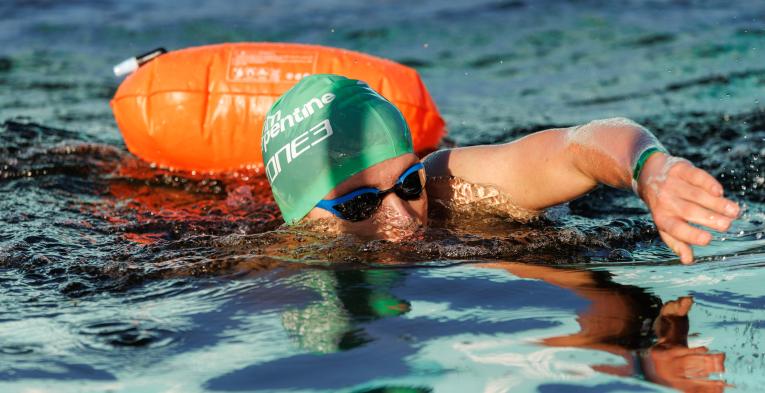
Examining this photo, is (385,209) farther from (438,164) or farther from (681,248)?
(681,248)

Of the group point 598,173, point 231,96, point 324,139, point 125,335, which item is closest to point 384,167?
point 324,139

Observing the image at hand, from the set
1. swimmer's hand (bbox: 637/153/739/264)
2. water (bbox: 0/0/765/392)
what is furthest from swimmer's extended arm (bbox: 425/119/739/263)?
water (bbox: 0/0/765/392)

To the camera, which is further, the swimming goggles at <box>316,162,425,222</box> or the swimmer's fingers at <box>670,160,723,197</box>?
the swimming goggles at <box>316,162,425,222</box>

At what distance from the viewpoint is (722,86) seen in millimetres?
8695

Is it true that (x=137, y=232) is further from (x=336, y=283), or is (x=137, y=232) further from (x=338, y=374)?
(x=338, y=374)

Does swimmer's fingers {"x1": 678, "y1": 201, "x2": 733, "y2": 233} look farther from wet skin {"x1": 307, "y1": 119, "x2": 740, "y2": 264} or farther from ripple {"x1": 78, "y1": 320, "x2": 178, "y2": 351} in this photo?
ripple {"x1": 78, "y1": 320, "x2": 178, "y2": 351}

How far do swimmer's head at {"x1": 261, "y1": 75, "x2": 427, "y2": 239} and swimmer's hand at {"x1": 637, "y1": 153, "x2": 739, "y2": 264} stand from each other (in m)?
1.36

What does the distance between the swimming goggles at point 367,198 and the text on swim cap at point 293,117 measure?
40cm

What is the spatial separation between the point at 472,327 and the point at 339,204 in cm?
116

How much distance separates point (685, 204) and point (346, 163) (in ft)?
5.55

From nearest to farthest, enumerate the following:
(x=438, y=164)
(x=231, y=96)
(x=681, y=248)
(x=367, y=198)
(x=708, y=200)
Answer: (x=708, y=200), (x=681, y=248), (x=367, y=198), (x=438, y=164), (x=231, y=96)

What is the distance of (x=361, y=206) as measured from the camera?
13.4 feet

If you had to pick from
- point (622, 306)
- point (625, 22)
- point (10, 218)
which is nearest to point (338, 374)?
point (622, 306)

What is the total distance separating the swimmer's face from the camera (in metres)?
4.09
